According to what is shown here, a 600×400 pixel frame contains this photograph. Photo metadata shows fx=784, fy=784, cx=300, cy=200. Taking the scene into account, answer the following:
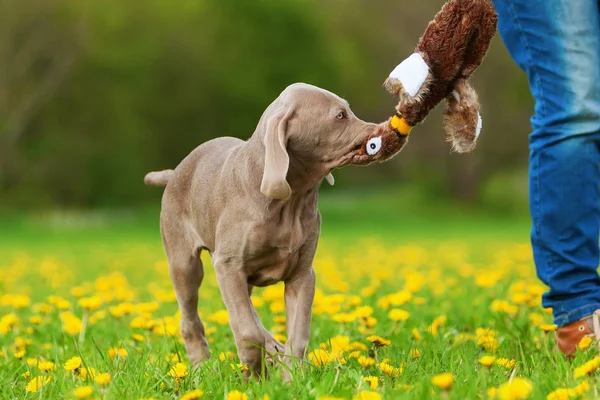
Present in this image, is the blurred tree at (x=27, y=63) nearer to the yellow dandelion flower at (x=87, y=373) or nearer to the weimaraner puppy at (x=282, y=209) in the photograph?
the weimaraner puppy at (x=282, y=209)

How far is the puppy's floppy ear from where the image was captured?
275 cm

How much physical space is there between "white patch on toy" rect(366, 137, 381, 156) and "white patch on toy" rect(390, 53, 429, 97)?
0.21 meters

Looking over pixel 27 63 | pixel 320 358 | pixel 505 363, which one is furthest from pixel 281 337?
pixel 27 63

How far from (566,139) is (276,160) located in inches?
50.3

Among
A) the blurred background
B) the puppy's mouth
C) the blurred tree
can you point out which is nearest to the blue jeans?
the puppy's mouth

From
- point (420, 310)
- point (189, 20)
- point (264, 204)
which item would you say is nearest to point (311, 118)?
point (264, 204)

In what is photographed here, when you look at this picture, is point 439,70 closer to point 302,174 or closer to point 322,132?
point 322,132

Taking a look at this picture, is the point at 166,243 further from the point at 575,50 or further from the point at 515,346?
the point at 575,50

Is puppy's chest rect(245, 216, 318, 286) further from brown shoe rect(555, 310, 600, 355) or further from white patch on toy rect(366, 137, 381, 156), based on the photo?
brown shoe rect(555, 310, 600, 355)

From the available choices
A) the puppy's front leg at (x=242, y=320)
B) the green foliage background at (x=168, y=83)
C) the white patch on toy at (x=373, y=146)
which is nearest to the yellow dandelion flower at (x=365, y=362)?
the puppy's front leg at (x=242, y=320)

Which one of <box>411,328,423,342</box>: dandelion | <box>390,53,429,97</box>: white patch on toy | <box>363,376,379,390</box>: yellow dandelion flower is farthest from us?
<box>411,328,423,342</box>: dandelion

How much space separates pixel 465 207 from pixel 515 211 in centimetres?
161

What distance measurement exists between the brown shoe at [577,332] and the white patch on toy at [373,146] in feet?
3.71

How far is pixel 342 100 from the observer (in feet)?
10.0
